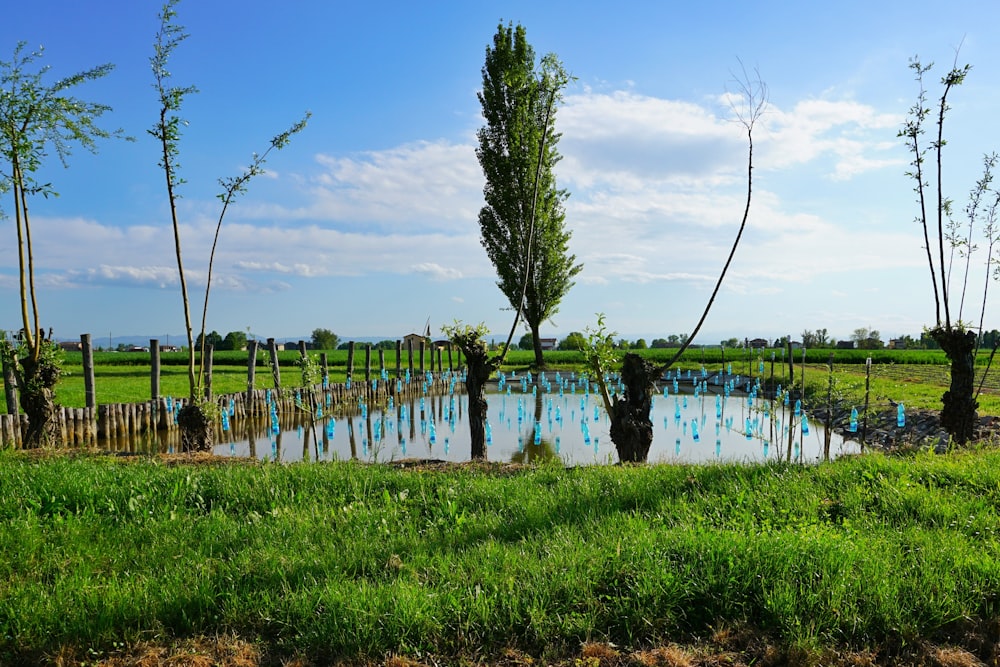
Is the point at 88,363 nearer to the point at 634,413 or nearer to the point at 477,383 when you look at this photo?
the point at 477,383

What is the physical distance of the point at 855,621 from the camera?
3.62 meters

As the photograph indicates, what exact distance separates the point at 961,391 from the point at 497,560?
28.3ft

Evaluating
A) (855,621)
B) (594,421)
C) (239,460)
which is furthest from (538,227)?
(855,621)

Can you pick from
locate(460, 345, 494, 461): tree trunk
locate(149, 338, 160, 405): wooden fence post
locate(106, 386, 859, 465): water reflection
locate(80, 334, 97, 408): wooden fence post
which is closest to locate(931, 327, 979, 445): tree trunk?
locate(106, 386, 859, 465): water reflection

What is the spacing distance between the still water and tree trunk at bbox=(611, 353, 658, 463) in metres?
1.03

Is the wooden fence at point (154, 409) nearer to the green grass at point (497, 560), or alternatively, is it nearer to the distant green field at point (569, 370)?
the distant green field at point (569, 370)

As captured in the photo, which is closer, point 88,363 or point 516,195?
point 88,363

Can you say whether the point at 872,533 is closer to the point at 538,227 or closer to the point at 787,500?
the point at 787,500

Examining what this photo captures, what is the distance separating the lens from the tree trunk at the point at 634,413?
9539mm

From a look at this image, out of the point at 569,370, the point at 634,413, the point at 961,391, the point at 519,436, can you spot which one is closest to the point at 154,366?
the point at 519,436

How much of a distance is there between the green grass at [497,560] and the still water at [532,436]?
4568 millimetres

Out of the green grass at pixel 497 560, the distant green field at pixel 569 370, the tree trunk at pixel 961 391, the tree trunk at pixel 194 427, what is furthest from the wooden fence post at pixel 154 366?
the tree trunk at pixel 961 391

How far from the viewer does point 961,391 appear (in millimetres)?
9367

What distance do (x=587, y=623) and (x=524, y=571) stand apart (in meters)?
0.60
